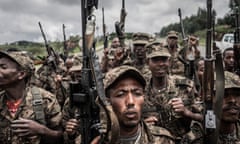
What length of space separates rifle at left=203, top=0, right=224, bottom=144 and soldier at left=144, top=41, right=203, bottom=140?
1.21 metres

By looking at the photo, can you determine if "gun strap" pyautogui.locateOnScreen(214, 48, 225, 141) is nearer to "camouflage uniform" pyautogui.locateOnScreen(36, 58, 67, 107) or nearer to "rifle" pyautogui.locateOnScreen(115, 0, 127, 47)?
"rifle" pyautogui.locateOnScreen(115, 0, 127, 47)

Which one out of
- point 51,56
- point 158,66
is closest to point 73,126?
point 158,66

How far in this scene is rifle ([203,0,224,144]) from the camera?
296 centimetres

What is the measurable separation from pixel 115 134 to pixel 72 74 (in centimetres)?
416

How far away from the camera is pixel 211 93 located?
3.13 meters

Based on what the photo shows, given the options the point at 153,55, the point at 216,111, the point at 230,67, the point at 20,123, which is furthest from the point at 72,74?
the point at 216,111

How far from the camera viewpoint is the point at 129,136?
10.3 ft

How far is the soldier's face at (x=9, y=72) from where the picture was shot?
157 inches

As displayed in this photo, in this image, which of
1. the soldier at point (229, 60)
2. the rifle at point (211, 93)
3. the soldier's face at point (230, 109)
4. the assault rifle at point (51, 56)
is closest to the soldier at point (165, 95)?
the soldier's face at point (230, 109)

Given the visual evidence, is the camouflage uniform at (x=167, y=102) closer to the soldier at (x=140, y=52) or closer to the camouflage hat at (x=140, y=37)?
the soldier at (x=140, y=52)

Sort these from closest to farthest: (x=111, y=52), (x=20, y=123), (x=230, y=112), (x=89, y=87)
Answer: (x=89, y=87) → (x=230, y=112) → (x=20, y=123) → (x=111, y=52)

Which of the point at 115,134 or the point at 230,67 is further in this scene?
the point at 230,67

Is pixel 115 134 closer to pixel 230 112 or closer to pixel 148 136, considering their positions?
pixel 148 136

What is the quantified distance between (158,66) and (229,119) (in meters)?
2.07
